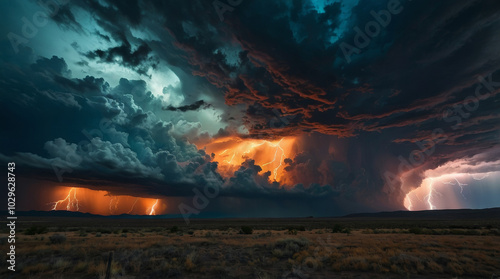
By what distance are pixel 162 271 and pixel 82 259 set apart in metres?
6.40

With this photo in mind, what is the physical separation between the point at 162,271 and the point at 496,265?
63.1ft

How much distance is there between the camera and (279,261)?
51.4 ft

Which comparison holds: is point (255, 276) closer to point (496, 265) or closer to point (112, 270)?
point (112, 270)

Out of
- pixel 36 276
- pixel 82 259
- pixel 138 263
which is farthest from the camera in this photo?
pixel 82 259

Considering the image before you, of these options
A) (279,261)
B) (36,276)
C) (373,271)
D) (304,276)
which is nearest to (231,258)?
(279,261)

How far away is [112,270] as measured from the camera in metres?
12.2

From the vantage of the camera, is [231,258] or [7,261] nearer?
[7,261]

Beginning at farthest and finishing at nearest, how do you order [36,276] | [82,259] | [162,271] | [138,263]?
1. [82,259]
2. [138,263]
3. [162,271]
4. [36,276]

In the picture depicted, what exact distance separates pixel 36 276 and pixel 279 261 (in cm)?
1322

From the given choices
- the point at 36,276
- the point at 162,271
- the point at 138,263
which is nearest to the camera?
the point at 36,276

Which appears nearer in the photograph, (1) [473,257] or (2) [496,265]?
(2) [496,265]

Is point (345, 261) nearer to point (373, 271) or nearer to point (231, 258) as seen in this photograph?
point (373, 271)

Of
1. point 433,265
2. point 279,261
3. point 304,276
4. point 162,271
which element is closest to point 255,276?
point 304,276

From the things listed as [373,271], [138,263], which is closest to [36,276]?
[138,263]
